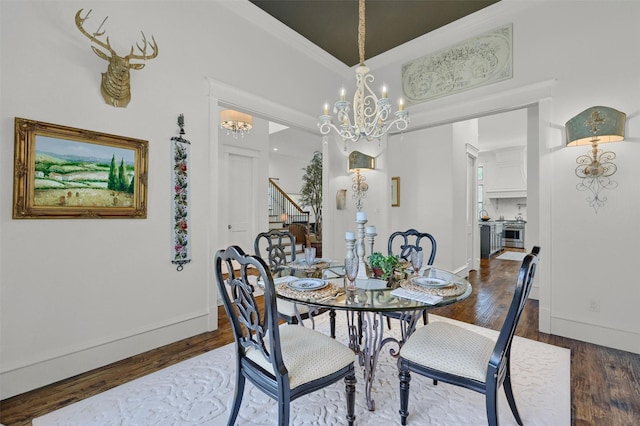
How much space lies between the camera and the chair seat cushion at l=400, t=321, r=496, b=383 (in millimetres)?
1424

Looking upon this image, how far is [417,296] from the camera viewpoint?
1587 millimetres

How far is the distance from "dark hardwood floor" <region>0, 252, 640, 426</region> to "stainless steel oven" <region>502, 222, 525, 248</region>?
21.7 feet

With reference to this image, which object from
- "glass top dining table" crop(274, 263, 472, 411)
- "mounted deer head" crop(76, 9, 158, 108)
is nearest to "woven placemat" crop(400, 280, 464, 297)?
"glass top dining table" crop(274, 263, 472, 411)

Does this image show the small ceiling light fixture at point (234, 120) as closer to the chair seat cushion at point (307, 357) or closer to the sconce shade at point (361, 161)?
the sconce shade at point (361, 161)

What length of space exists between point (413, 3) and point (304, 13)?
121 cm

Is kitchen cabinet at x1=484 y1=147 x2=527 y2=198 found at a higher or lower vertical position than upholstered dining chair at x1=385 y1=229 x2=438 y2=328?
higher

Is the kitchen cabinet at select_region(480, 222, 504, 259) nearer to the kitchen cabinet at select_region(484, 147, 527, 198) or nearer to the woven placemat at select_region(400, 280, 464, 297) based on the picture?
the kitchen cabinet at select_region(484, 147, 527, 198)

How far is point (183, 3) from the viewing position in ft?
9.09

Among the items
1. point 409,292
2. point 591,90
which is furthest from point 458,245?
point 409,292

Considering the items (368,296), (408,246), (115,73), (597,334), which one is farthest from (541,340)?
(115,73)

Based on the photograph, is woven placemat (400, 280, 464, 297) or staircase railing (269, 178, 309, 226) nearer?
woven placemat (400, 280, 464, 297)

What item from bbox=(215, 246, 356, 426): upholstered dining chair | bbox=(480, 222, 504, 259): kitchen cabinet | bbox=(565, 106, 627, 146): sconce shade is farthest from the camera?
bbox=(480, 222, 504, 259): kitchen cabinet

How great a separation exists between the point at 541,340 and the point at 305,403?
2359 mm

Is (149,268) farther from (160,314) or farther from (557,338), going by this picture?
(557,338)
